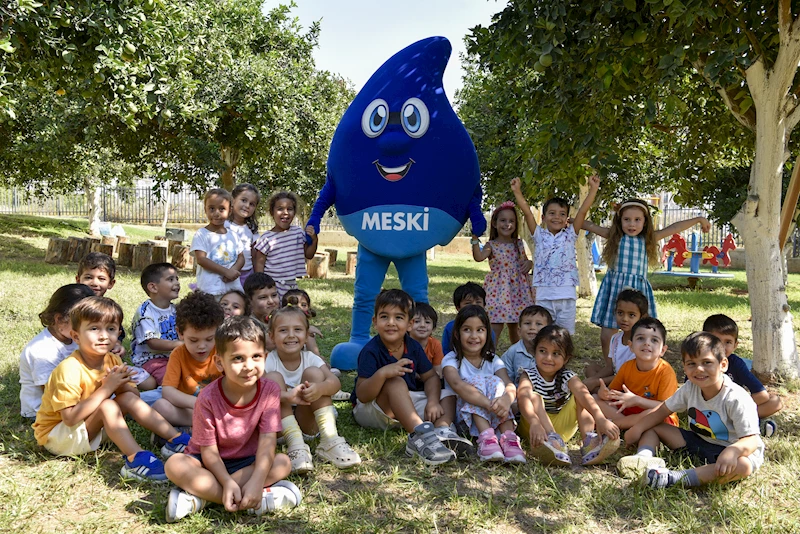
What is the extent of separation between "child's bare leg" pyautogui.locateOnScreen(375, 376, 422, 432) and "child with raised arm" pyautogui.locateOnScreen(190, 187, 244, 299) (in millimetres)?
1797

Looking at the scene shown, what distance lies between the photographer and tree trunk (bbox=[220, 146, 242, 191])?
13441 mm

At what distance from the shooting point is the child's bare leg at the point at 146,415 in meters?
3.51

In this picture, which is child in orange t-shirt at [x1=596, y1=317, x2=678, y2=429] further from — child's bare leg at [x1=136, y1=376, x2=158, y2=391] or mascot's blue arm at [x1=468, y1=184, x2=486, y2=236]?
child's bare leg at [x1=136, y1=376, x2=158, y2=391]

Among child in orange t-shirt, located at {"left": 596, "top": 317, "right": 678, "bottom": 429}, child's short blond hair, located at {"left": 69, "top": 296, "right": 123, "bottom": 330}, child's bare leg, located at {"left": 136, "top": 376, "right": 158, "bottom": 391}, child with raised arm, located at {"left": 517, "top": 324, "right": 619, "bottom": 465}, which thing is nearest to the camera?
child's short blond hair, located at {"left": 69, "top": 296, "right": 123, "bottom": 330}

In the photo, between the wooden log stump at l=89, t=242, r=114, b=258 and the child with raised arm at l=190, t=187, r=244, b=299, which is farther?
the wooden log stump at l=89, t=242, r=114, b=258

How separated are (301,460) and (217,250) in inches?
89.5

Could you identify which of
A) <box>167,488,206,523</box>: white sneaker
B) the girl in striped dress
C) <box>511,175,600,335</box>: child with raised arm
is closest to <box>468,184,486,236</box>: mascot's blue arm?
<box>511,175,600,335</box>: child with raised arm

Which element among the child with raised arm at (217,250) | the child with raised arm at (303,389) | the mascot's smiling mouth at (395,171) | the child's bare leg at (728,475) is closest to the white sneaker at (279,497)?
the child with raised arm at (303,389)

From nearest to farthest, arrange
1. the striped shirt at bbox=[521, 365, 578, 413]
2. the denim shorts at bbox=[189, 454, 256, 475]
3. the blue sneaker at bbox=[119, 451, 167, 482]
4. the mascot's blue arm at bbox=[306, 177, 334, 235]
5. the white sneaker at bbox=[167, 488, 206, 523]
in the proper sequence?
the white sneaker at bbox=[167, 488, 206, 523] → the denim shorts at bbox=[189, 454, 256, 475] → the blue sneaker at bbox=[119, 451, 167, 482] → the striped shirt at bbox=[521, 365, 578, 413] → the mascot's blue arm at bbox=[306, 177, 334, 235]

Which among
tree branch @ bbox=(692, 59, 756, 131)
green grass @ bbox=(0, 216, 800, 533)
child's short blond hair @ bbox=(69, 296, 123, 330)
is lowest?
green grass @ bbox=(0, 216, 800, 533)

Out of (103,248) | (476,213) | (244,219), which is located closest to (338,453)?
(244,219)

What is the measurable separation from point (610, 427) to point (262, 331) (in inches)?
73.2

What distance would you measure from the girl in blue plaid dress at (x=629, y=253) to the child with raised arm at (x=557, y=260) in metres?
0.23

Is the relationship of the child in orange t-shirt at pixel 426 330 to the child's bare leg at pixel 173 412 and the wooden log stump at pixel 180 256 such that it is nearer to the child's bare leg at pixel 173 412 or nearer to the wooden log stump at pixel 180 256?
the child's bare leg at pixel 173 412
